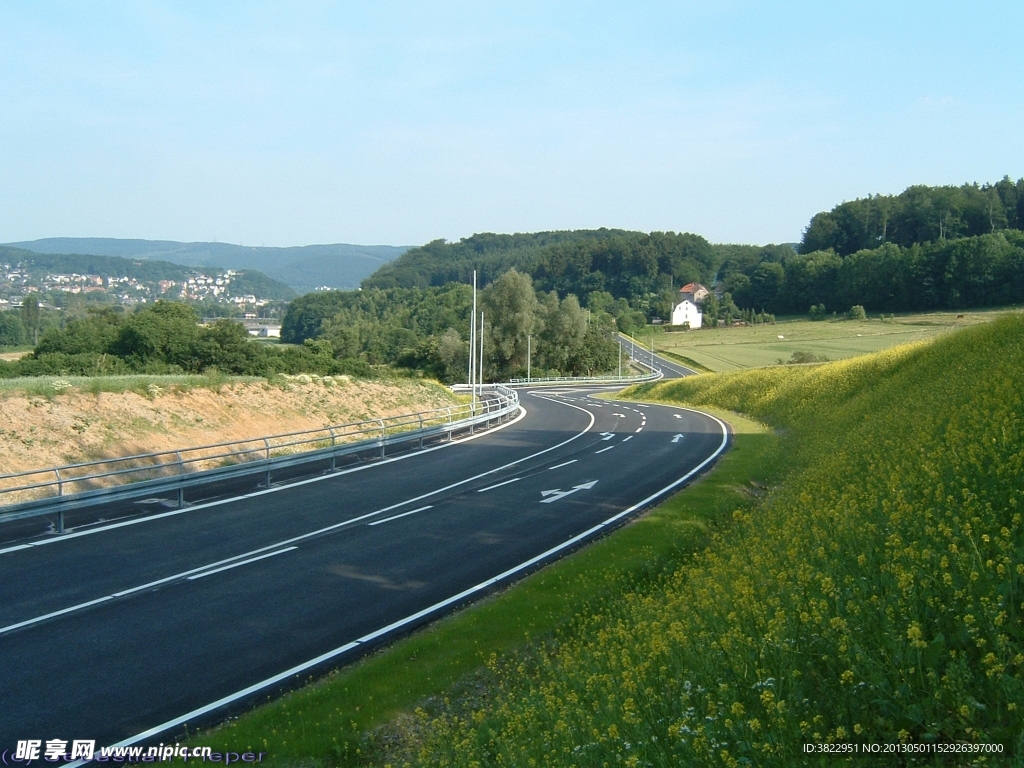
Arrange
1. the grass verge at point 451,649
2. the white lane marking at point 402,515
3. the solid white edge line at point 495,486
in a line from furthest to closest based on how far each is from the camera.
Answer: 1. the solid white edge line at point 495,486
2. the white lane marking at point 402,515
3. the grass verge at point 451,649

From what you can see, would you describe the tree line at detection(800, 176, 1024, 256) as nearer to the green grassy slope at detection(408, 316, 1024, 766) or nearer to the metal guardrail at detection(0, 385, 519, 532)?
the metal guardrail at detection(0, 385, 519, 532)

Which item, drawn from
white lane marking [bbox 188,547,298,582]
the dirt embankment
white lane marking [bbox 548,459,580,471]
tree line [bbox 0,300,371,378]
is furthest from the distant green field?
white lane marking [bbox 188,547,298,582]

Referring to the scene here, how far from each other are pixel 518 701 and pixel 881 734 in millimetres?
3832

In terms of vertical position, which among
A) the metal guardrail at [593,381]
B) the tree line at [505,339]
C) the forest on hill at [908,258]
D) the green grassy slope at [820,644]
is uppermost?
the forest on hill at [908,258]

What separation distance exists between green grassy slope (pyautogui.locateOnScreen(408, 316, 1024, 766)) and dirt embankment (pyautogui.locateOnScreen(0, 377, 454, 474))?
68.7 ft

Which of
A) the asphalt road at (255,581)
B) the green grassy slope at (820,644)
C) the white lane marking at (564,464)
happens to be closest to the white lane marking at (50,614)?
the asphalt road at (255,581)

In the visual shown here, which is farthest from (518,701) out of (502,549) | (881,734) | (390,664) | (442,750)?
(502,549)

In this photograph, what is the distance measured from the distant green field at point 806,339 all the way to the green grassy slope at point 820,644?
39.5 meters

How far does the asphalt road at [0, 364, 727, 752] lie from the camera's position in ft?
28.2

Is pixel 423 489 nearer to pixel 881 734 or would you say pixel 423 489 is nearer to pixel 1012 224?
pixel 881 734

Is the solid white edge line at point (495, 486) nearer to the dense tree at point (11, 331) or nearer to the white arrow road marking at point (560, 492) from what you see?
the white arrow road marking at point (560, 492)

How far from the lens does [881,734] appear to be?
Answer: 5.04 meters

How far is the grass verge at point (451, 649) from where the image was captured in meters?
7.59

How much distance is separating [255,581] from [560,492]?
9.42 meters
